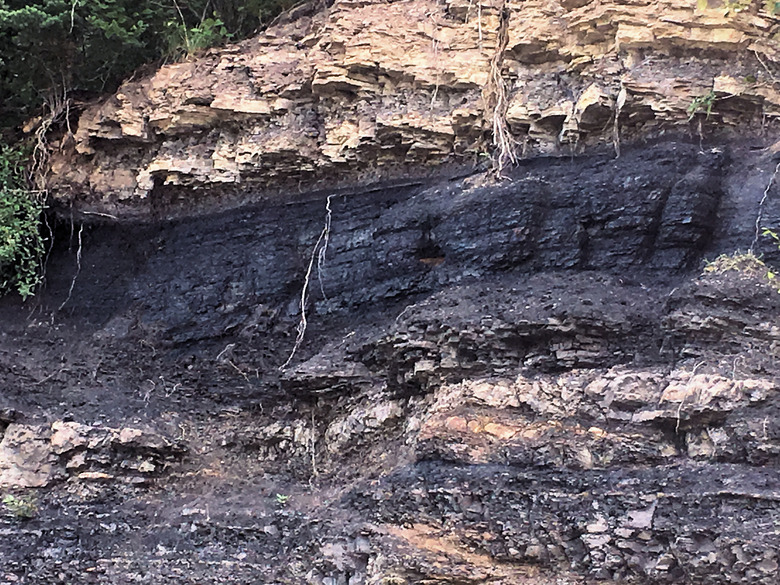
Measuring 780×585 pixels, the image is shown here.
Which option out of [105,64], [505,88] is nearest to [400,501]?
[505,88]

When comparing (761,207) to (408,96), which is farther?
(408,96)

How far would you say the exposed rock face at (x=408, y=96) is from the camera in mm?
7020

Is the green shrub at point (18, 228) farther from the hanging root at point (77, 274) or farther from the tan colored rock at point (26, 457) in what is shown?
the tan colored rock at point (26, 457)

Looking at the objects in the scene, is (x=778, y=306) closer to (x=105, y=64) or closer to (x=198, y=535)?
(x=198, y=535)

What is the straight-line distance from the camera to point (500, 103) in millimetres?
Answer: 7508

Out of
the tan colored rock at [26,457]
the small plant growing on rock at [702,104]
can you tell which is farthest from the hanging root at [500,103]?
the tan colored rock at [26,457]

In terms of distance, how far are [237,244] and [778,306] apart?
493 cm

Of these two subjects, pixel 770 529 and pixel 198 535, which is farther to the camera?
pixel 198 535

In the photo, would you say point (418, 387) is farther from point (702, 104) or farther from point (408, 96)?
point (702, 104)

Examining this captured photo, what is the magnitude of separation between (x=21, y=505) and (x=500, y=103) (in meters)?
5.50

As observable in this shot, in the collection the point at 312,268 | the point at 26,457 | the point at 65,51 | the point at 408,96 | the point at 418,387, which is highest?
the point at 65,51

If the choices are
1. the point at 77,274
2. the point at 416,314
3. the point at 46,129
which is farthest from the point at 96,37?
the point at 416,314

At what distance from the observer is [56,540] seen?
6.23 metres

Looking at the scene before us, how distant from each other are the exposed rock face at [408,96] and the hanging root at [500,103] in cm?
2
